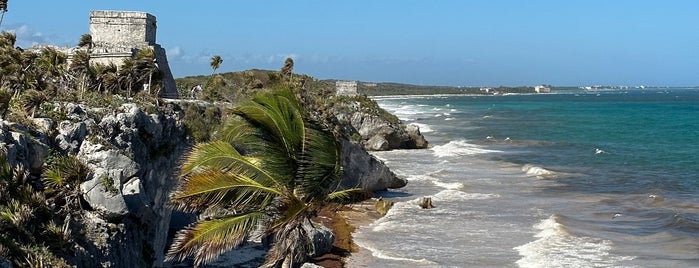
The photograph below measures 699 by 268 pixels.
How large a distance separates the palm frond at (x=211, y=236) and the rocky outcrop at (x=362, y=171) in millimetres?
17310

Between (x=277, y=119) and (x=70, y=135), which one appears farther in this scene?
(x=70, y=135)

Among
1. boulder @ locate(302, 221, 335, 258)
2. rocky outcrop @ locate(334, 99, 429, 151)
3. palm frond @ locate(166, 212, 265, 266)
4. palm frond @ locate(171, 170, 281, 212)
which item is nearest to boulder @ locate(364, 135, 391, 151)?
rocky outcrop @ locate(334, 99, 429, 151)

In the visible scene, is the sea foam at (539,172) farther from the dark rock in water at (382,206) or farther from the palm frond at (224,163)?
the palm frond at (224,163)

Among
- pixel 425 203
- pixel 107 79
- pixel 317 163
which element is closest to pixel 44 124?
pixel 317 163

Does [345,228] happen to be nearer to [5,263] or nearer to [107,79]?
[107,79]

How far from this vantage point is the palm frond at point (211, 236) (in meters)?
10.5

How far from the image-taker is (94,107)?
44.8 feet

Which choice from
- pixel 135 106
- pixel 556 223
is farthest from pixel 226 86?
pixel 135 106

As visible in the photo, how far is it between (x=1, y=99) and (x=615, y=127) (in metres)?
76.6

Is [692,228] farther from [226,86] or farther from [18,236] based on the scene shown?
[226,86]

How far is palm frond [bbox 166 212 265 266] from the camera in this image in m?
10.5

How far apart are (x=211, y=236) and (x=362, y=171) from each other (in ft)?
63.7

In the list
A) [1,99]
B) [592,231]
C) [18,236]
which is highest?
[1,99]

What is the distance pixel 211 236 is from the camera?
34.6 ft
